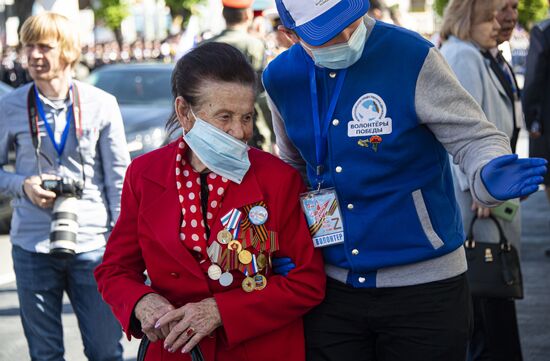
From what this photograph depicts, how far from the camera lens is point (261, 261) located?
288cm

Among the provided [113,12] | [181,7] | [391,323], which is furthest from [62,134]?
[181,7]

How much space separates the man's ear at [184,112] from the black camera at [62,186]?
1478 mm

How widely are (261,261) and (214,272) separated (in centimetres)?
14

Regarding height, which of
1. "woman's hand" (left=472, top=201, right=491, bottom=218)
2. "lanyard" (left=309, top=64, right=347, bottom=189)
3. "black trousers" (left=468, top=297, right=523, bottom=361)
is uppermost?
"lanyard" (left=309, top=64, right=347, bottom=189)

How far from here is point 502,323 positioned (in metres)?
5.01

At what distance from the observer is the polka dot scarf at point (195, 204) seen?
9.46 feet

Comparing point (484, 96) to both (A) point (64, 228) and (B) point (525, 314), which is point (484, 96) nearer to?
(A) point (64, 228)

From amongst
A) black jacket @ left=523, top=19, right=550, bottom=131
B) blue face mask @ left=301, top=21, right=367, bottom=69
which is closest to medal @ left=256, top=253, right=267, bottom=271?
blue face mask @ left=301, top=21, right=367, bottom=69

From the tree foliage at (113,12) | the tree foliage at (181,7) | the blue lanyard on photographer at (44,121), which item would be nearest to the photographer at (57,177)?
the blue lanyard on photographer at (44,121)

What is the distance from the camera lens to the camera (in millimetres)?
4277

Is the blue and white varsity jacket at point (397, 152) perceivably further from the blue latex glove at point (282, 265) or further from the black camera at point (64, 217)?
the black camera at point (64, 217)

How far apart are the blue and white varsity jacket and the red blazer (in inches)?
5.6

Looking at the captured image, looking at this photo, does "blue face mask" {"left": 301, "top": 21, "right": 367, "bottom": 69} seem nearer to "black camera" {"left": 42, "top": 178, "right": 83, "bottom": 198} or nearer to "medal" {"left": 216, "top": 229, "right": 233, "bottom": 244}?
"medal" {"left": 216, "top": 229, "right": 233, "bottom": 244}

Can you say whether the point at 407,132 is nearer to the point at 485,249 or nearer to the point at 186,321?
the point at 186,321
